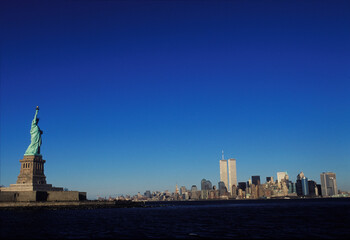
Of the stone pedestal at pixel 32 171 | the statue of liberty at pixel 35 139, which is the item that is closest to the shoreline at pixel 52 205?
the stone pedestal at pixel 32 171

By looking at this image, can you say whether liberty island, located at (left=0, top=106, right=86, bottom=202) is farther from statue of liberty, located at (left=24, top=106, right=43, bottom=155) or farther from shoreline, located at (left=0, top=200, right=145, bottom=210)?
shoreline, located at (left=0, top=200, right=145, bottom=210)

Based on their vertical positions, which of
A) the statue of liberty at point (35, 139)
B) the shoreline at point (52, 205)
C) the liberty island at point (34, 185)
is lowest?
the shoreline at point (52, 205)

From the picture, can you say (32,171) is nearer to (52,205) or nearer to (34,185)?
(34,185)

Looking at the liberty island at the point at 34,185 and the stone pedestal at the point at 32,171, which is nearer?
the liberty island at the point at 34,185

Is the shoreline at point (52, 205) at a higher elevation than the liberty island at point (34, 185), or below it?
below

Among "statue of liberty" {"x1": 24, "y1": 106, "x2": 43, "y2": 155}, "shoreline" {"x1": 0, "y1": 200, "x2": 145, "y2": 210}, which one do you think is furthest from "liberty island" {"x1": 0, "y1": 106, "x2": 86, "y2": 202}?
"shoreline" {"x1": 0, "y1": 200, "x2": 145, "y2": 210}

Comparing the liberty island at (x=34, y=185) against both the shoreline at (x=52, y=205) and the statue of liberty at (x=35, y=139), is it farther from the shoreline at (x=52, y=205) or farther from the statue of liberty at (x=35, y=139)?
the shoreline at (x=52, y=205)

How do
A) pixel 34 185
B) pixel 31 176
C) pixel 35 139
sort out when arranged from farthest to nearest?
1. pixel 35 139
2. pixel 31 176
3. pixel 34 185

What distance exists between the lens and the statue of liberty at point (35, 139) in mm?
127688

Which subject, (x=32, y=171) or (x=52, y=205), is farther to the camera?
(x=32, y=171)

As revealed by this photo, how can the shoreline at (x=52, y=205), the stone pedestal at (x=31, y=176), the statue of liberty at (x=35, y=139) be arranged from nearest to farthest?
the shoreline at (x=52, y=205), the stone pedestal at (x=31, y=176), the statue of liberty at (x=35, y=139)

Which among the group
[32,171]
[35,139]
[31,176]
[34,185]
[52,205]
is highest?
[35,139]

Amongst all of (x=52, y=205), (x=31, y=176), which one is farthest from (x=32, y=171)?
(x=52, y=205)

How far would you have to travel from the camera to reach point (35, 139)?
425 feet
